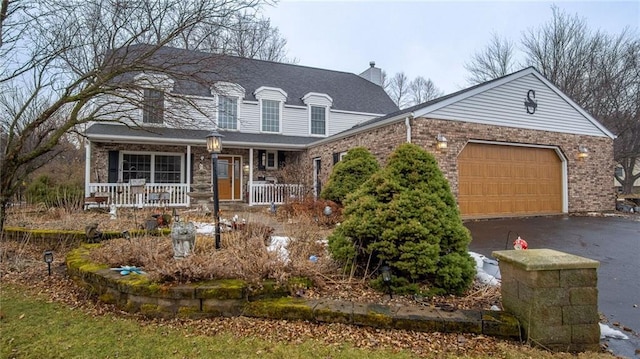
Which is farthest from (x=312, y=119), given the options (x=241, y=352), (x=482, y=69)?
(x=482, y=69)

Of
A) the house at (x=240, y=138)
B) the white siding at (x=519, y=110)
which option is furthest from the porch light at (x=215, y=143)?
the white siding at (x=519, y=110)

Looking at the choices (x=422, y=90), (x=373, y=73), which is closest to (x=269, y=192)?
(x=373, y=73)

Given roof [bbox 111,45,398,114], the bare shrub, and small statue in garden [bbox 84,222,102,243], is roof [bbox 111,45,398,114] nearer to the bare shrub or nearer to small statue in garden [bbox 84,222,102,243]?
the bare shrub

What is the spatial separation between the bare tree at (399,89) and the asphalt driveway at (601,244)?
22581mm

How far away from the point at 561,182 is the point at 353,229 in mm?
10510

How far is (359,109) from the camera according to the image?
15961 mm

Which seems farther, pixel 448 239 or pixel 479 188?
pixel 479 188

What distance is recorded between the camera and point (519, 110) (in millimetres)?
9875

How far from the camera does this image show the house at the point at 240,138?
35.3 ft

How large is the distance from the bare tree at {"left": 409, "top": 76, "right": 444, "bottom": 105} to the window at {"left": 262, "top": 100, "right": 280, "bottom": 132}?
19420mm

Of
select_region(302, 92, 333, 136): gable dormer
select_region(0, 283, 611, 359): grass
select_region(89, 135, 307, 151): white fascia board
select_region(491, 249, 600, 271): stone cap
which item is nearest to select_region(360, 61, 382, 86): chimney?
select_region(302, 92, 333, 136): gable dormer

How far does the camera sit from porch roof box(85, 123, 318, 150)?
35.1 feet

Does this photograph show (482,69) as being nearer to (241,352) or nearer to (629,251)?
(629,251)

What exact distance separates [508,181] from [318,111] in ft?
28.0
